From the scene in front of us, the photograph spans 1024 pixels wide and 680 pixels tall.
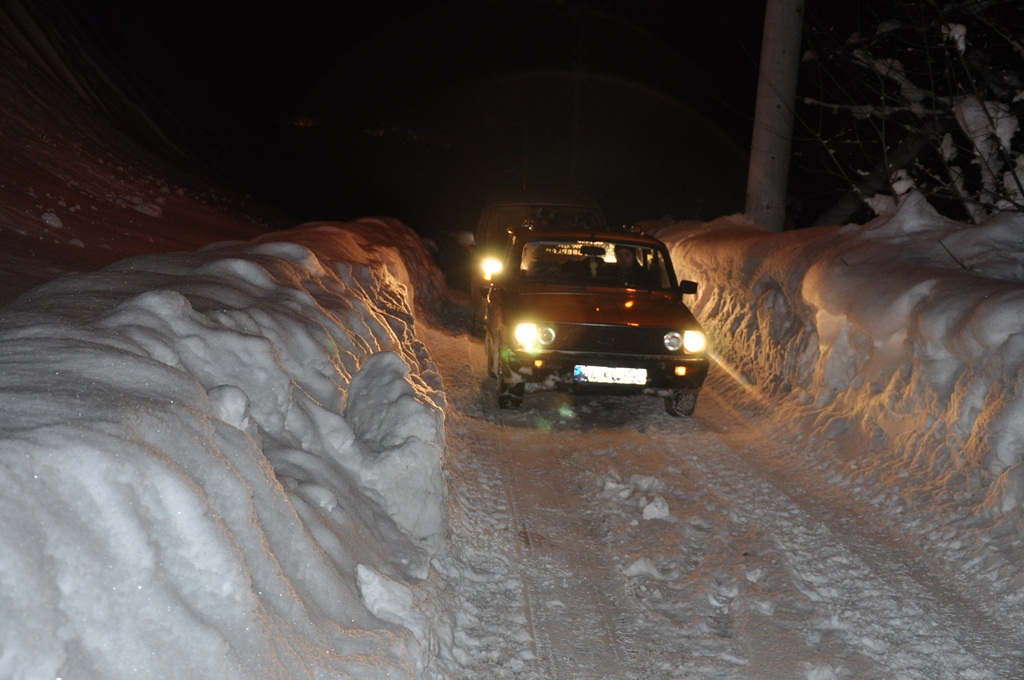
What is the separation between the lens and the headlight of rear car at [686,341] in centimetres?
800

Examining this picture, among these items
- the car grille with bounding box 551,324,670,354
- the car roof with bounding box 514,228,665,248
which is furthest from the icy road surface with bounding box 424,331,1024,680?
the car roof with bounding box 514,228,665,248

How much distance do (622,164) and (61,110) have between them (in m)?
30.0

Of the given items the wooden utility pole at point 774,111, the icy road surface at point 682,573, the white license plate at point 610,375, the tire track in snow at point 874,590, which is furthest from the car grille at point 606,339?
the wooden utility pole at point 774,111

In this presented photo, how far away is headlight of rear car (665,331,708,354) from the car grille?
0.10 m

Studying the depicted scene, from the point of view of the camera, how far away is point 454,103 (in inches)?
2197

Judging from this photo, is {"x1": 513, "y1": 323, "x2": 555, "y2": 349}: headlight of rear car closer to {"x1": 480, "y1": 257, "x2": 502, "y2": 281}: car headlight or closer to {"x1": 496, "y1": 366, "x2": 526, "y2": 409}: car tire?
{"x1": 496, "y1": 366, "x2": 526, "y2": 409}: car tire

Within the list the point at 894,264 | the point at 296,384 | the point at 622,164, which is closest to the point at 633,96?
the point at 622,164

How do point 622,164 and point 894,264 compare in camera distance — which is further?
point 622,164

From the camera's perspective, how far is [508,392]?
8.30 m

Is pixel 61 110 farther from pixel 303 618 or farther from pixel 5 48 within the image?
pixel 303 618

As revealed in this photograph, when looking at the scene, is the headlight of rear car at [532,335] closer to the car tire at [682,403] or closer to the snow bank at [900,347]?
the car tire at [682,403]

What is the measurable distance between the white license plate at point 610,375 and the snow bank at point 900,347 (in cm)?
141

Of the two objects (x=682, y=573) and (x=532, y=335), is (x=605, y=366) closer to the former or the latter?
(x=532, y=335)

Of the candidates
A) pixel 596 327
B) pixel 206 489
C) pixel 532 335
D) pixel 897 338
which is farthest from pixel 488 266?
pixel 206 489
